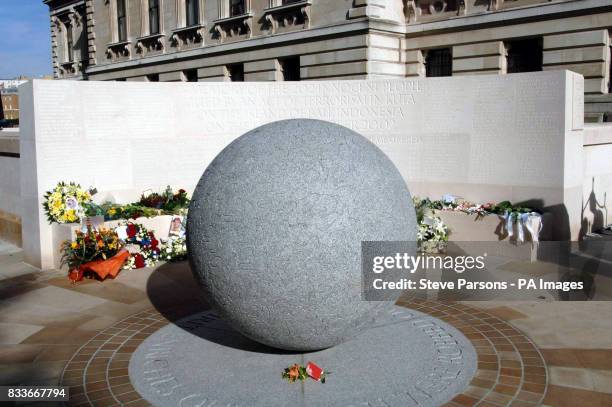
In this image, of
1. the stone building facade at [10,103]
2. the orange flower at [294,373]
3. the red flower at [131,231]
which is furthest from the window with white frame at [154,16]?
the stone building facade at [10,103]

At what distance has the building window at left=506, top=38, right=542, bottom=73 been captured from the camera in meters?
18.9

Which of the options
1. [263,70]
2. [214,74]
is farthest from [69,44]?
[263,70]

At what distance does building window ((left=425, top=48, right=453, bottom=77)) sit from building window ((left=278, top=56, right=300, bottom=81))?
208 inches

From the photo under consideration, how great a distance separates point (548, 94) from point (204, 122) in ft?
23.5

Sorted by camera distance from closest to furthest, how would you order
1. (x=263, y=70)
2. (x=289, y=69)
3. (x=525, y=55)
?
(x=525, y=55)
(x=289, y=69)
(x=263, y=70)

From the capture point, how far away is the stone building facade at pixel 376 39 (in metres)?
17.7

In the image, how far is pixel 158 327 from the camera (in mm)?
6973

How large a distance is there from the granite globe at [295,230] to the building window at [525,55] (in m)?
15.8

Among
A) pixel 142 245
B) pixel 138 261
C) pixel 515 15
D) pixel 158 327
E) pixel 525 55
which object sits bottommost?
pixel 158 327

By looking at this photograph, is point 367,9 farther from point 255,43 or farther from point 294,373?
point 294,373

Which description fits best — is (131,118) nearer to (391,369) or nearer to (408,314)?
(408,314)

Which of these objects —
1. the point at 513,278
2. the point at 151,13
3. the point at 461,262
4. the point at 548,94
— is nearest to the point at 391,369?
the point at 513,278

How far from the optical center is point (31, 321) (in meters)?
7.47

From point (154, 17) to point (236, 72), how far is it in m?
8.69
